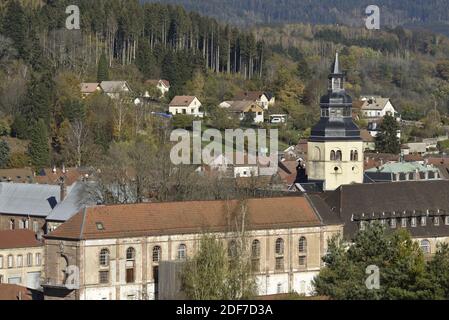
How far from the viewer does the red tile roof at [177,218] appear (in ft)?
201

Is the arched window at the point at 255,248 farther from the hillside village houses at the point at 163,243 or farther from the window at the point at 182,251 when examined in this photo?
the window at the point at 182,251

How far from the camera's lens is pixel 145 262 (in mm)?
62094

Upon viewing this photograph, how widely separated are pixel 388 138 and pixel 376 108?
2472 centimetres

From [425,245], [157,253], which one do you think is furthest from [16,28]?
[157,253]

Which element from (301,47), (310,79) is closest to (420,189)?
(310,79)

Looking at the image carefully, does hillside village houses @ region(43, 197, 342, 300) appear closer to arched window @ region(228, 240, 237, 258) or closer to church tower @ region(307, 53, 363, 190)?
arched window @ region(228, 240, 237, 258)

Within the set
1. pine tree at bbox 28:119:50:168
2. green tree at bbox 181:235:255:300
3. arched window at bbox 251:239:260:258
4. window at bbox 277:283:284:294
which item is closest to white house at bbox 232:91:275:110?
pine tree at bbox 28:119:50:168

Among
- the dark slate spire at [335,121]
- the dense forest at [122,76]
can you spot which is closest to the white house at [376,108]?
the dense forest at [122,76]

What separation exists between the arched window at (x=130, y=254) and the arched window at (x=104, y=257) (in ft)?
3.11

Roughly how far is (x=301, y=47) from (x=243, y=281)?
143 metres

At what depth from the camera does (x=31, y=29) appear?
116188 mm

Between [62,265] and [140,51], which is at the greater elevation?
[140,51]

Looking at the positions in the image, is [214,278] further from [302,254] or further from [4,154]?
[4,154]
